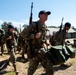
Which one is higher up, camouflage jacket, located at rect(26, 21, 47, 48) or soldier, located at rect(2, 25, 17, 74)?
camouflage jacket, located at rect(26, 21, 47, 48)

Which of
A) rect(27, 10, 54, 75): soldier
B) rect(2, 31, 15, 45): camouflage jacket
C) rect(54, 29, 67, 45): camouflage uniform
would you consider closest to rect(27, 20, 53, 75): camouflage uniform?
rect(27, 10, 54, 75): soldier

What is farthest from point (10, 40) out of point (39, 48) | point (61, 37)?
point (39, 48)

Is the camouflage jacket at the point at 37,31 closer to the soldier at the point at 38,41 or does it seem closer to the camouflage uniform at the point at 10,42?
the soldier at the point at 38,41

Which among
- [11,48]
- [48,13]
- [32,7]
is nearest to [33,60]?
[48,13]

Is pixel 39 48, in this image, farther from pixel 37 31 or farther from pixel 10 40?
pixel 10 40

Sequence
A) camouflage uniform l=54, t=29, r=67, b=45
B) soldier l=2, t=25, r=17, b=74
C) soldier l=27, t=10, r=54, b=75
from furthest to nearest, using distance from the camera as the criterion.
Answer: camouflage uniform l=54, t=29, r=67, b=45 → soldier l=2, t=25, r=17, b=74 → soldier l=27, t=10, r=54, b=75

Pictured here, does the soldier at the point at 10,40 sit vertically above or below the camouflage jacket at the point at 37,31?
below

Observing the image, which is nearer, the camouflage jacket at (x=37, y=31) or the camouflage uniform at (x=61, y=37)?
the camouflage jacket at (x=37, y=31)

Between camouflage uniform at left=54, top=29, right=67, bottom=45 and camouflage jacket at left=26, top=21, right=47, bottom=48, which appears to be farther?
camouflage uniform at left=54, top=29, right=67, bottom=45

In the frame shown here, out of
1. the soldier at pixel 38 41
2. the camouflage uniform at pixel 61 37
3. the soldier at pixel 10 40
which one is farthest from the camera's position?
the camouflage uniform at pixel 61 37

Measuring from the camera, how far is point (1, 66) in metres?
10.0

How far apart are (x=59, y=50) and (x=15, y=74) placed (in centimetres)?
327

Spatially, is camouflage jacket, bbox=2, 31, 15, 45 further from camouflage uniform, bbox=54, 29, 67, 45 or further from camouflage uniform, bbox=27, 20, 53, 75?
camouflage uniform, bbox=27, 20, 53, 75

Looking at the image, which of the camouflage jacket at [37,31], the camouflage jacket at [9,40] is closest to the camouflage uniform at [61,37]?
the camouflage jacket at [9,40]
